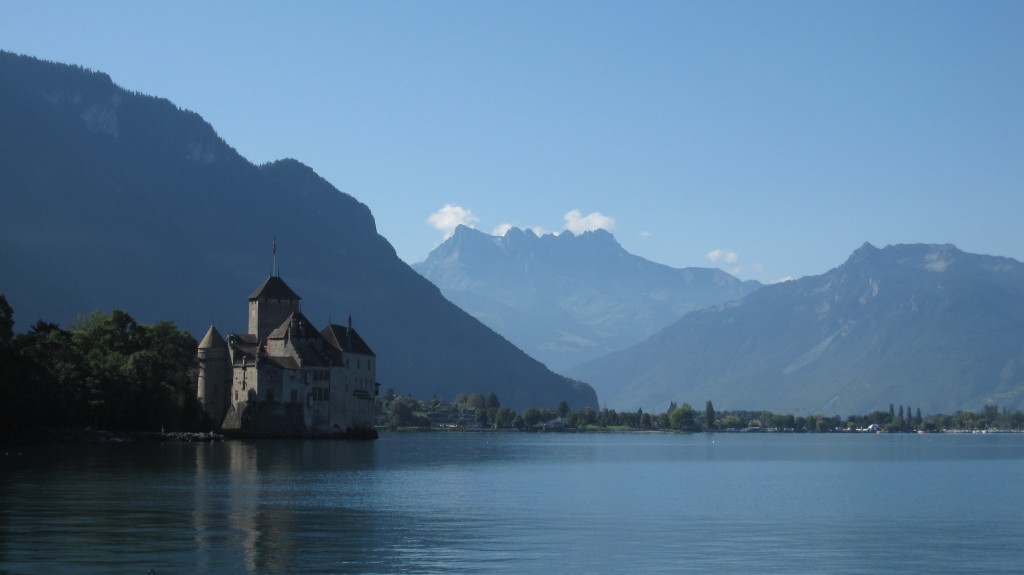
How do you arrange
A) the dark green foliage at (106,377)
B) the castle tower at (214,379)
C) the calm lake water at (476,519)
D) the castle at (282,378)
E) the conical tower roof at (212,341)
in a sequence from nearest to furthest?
1. the calm lake water at (476,519)
2. the dark green foliage at (106,377)
3. the castle at (282,378)
4. the castle tower at (214,379)
5. the conical tower roof at (212,341)

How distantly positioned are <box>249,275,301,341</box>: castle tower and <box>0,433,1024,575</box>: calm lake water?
62.6 meters

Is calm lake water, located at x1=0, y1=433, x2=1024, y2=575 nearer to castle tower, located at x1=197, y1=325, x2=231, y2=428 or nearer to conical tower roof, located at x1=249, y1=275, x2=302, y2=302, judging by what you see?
castle tower, located at x1=197, y1=325, x2=231, y2=428

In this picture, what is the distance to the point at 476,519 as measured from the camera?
54.8 meters

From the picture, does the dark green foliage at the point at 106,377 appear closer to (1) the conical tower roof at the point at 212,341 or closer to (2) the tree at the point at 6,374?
(2) the tree at the point at 6,374

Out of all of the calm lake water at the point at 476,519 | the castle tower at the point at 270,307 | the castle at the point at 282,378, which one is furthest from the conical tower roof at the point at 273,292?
the calm lake water at the point at 476,519

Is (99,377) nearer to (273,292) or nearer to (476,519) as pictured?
(273,292)

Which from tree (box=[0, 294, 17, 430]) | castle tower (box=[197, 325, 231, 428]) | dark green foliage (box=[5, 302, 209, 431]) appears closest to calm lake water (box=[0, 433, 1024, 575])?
tree (box=[0, 294, 17, 430])

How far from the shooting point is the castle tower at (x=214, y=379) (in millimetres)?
150625

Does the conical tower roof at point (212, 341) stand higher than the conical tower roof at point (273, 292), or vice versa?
the conical tower roof at point (273, 292)

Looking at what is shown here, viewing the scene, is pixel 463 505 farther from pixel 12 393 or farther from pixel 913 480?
pixel 12 393

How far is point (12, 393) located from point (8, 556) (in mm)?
62301

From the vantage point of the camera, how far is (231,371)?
151 meters

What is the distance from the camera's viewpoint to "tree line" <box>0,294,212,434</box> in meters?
107

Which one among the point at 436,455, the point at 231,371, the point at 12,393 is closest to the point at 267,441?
the point at 231,371
